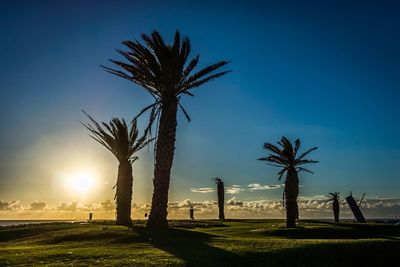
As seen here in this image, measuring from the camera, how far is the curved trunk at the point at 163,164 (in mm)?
28688

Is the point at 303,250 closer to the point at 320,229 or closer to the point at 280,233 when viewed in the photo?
the point at 280,233

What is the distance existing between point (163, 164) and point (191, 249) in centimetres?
1165

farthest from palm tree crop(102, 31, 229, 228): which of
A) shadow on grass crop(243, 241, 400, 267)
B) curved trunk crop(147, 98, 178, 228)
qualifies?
shadow on grass crop(243, 241, 400, 267)

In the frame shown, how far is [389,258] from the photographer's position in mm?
19125

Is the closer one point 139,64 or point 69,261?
point 69,261

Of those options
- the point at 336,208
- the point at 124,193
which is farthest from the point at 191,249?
the point at 336,208

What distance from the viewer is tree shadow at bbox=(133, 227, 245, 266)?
1512cm

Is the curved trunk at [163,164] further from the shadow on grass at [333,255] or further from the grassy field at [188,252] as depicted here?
the shadow on grass at [333,255]

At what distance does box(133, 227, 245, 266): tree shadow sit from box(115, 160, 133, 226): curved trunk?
11.4 meters

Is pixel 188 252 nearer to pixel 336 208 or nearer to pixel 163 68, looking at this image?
pixel 163 68

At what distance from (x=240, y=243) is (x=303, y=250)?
10.7 ft

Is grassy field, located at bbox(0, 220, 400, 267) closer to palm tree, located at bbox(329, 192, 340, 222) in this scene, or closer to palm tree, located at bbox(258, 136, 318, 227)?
palm tree, located at bbox(258, 136, 318, 227)

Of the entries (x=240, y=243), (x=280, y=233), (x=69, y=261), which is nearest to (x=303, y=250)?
(x=240, y=243)

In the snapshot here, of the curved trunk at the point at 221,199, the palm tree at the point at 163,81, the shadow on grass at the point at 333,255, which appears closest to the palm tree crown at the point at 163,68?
the palm tree at the point at 163,81
